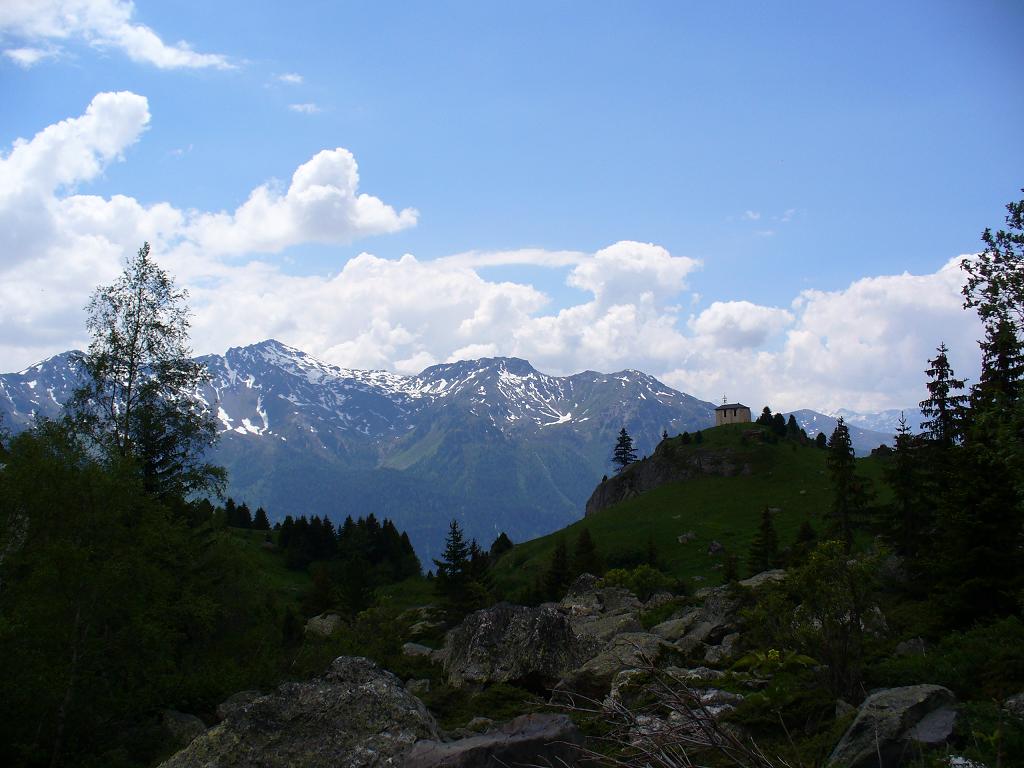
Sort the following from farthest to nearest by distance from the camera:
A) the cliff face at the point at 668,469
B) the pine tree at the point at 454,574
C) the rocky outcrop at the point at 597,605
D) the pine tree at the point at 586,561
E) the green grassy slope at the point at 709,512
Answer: the cliff face at the point at 668,469 → the green grassy slope at the point at 709,512 → the pine tree at the point at 586,561 → the pine tree at the point at 454,574 → the rocky outcrop at the point at 597,605

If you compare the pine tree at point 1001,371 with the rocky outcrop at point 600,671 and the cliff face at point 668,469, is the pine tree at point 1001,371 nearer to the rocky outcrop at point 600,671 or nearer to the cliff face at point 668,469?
the rocky outcrop at point 600,671

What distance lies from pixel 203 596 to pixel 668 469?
107959 mm

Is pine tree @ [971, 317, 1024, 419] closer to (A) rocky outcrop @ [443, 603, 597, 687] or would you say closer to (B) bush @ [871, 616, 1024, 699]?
(B) bush @ [871, 616, 1024, 699]

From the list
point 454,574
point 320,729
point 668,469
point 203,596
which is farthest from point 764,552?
point 668,469

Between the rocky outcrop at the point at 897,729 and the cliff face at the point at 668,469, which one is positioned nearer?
the rocky outcrop at the point at 897,729

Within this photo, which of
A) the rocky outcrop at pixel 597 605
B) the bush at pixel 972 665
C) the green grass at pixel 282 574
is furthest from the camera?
the green grass at pixel 282 574

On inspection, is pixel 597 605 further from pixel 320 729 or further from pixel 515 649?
pixel 320 729

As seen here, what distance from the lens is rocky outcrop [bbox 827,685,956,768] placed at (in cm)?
1114

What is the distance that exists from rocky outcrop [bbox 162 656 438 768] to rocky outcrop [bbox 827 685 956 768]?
7204 millimetres

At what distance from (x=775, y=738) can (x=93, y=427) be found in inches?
1106

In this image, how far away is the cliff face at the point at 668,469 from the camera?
11931 cm

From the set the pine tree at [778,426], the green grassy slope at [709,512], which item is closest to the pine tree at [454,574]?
the green grassy slope at [709,512]

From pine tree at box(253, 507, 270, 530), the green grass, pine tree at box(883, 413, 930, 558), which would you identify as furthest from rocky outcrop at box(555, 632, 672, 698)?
pine tree at box(253, 507, 270, 530)

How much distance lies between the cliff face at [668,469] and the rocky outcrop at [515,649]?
319ft
